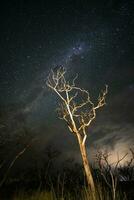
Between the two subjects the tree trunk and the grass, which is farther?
the tree trunk

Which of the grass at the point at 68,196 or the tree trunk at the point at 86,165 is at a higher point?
the tree trunk at the point at 86,165

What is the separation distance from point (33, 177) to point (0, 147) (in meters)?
49.1

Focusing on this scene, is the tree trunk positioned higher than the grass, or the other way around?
the tree trunk

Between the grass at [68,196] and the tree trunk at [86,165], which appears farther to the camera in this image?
the tree trunk at [86,165]

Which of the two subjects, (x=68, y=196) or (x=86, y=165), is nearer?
(x=68, y=196)

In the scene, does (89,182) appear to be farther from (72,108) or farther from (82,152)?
(72,108)

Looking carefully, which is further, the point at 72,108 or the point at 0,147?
the point at 0,147

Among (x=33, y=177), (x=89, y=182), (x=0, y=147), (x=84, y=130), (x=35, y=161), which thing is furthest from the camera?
(x=33, y=177)

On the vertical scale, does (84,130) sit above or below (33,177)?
below

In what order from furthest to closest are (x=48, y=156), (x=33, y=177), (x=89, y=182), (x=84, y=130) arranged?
(x=33, y=177) → (x=48, y=156) → (x=84, y=130) → (x=89, y=182)

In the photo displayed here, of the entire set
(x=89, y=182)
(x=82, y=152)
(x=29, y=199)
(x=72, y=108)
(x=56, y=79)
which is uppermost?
(x=56, y=79)

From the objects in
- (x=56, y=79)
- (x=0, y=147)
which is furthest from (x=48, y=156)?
(x=56, y=79)

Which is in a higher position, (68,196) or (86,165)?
(86,165)

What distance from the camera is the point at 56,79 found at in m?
19.5
